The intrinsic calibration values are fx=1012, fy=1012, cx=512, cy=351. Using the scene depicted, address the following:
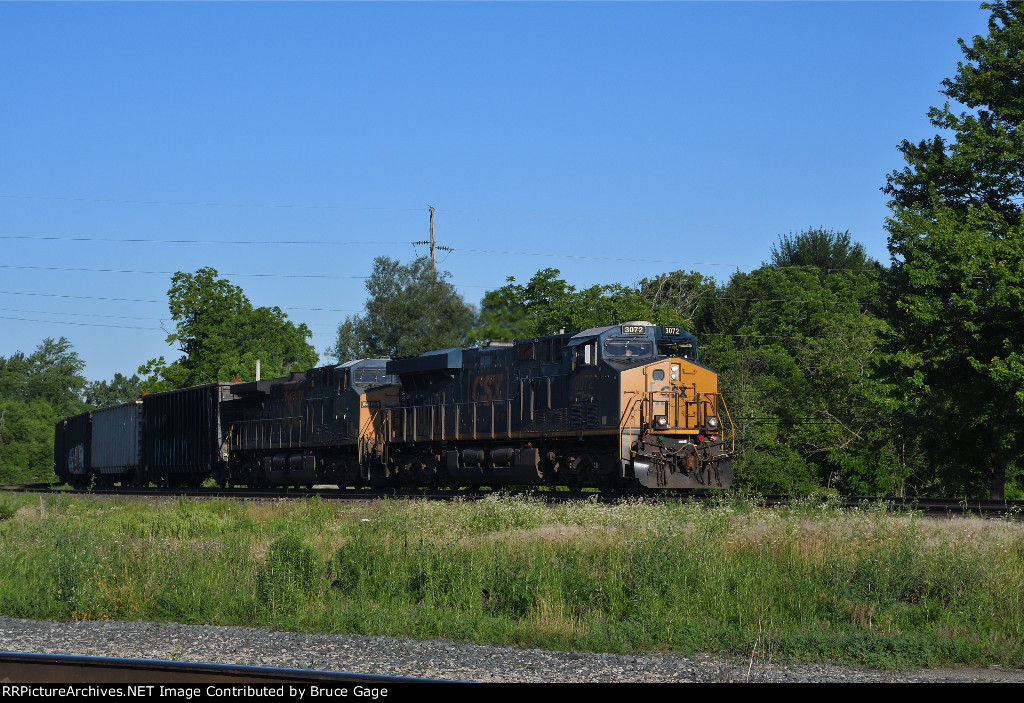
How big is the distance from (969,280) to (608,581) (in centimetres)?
1572

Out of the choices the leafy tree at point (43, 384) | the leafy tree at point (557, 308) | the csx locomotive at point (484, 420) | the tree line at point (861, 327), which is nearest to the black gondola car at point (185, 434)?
the csx locomotive at point (484, 420)

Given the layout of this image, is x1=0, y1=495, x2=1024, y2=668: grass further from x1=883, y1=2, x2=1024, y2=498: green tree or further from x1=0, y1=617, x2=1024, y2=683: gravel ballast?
x1=883, y1=2, x2=1024, y2=498: green tree

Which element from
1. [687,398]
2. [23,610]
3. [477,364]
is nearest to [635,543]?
[23,610]

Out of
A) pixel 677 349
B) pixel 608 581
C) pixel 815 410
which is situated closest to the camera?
pixel 608 581

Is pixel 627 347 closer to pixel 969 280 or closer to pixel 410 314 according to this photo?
pixel 969 280

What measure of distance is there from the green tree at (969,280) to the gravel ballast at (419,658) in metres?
15.3

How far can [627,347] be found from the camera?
2138 cm

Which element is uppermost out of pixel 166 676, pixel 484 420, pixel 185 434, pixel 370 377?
pixel 370 377

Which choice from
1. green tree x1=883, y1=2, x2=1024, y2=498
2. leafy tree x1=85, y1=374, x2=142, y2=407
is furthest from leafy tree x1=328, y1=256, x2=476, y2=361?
leafy tree x1=85, y1=374, x2=142, y2=407

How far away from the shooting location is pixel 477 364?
2450 cm

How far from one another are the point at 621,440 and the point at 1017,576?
10386 mm

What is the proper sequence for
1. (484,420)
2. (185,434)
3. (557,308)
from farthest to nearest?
(557,308) → (185,434) → (484,420)

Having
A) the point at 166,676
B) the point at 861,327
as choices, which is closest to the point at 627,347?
the point at 166,676

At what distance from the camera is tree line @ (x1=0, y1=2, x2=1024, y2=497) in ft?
78.8
